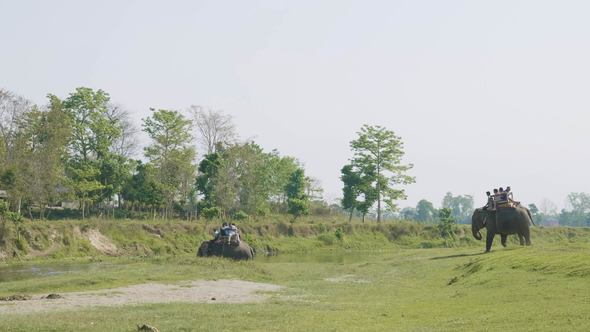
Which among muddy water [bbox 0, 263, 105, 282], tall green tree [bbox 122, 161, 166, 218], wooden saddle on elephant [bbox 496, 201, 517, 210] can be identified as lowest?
muddy water [bbox 0, 263, 105, 282]

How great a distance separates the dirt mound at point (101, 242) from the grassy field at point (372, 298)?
21348 mm

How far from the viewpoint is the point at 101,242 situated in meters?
60.1

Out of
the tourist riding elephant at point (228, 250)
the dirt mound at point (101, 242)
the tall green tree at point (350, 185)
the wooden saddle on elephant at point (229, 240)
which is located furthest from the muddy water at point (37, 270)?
the tall green tree at point (350, 185)

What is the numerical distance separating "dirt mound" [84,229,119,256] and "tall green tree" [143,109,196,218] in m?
17.6

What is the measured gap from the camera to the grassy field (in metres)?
16.6

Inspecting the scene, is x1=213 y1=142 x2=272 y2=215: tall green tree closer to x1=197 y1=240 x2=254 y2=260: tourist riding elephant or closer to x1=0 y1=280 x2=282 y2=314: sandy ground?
x1=197 y1=240 x2=254 y2=260: tourist riding elephant

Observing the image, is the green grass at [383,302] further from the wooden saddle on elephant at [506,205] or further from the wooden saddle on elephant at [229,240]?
the wooden saddle on elephant at [506,205]

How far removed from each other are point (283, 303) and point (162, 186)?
5720 centimetres

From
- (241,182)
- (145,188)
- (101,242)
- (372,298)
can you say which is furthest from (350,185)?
(372,298)

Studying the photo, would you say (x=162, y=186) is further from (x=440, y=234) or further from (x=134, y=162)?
(x=440, y=234)

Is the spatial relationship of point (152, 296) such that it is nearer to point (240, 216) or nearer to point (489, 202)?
point (489, 202)

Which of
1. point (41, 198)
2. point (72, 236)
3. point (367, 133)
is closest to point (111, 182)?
point (41, 198)

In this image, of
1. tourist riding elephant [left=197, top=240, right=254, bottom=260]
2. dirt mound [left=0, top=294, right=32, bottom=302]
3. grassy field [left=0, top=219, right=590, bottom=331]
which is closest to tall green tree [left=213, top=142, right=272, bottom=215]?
tourist riding elephant [left=197, top=240, right=254, bottom=260]

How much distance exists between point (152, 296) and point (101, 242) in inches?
1473
